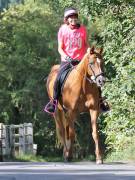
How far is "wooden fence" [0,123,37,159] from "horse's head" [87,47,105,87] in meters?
16.0

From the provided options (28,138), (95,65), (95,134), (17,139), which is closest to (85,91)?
(95,65)

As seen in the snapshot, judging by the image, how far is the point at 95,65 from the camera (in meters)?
11.7

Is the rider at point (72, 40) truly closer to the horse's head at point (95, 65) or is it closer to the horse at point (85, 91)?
the horse at point (85, 91)

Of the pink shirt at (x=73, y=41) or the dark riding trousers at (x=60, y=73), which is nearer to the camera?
the pink shirt at (x=73, y=41)

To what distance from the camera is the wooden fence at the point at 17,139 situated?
28.2 metres

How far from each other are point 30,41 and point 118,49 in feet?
81.3

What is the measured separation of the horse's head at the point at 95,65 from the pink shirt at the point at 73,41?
735mm

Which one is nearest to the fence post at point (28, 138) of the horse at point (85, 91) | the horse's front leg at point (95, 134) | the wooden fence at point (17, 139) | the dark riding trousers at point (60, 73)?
the wooden fence at point (17, 139)

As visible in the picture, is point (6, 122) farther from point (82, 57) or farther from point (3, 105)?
Answer: point (82, 57)

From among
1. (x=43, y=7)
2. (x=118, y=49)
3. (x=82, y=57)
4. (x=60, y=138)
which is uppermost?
(x=43, y=7)

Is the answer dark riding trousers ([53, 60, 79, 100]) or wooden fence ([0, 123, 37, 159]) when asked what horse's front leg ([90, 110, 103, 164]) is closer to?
dark riding trousers ([53, 60, 79, 100])
